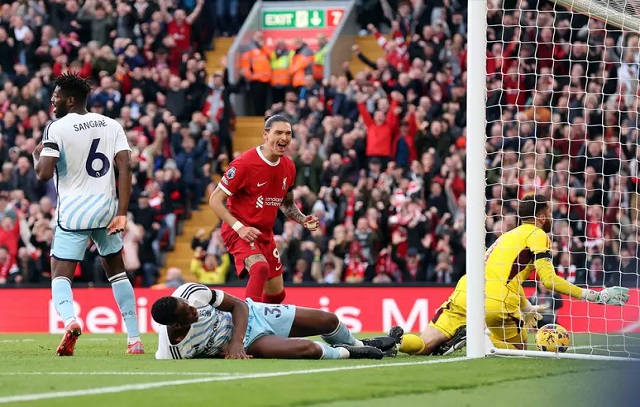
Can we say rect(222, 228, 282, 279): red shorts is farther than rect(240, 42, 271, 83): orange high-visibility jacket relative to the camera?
No

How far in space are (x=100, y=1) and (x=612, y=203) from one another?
12.0m

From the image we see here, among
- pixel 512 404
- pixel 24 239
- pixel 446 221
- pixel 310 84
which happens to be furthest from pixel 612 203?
pixel 512 404

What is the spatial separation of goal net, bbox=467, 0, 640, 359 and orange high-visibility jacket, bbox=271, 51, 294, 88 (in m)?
4.85

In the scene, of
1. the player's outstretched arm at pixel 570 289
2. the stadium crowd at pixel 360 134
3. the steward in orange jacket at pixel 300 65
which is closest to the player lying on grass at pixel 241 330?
the player's outstretched arm at pixel 570 289

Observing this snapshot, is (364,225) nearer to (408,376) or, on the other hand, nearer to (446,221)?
(446,221)

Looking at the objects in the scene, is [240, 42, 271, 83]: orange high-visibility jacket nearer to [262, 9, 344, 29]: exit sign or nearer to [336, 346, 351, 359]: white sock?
[262, 9, 344, 29]: exit sign

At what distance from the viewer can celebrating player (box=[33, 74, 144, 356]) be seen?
33.4 feet

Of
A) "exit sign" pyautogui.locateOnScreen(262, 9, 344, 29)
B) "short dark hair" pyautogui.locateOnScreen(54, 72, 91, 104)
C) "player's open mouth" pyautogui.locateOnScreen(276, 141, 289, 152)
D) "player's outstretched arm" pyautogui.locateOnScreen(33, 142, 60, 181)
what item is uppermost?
"exit sign" pyautogui.locateOnScreen(262, 9, 344, 29)

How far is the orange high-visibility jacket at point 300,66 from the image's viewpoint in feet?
77.9

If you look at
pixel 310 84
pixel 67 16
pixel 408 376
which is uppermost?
pixel 67 16

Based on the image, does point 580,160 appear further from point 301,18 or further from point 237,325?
point 237,325

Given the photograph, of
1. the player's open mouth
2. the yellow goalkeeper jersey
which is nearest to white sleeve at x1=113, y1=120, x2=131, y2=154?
the player's open mouth

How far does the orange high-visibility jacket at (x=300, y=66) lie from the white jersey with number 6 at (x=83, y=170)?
44.2ft

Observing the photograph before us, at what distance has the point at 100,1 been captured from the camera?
2470 centimetres
